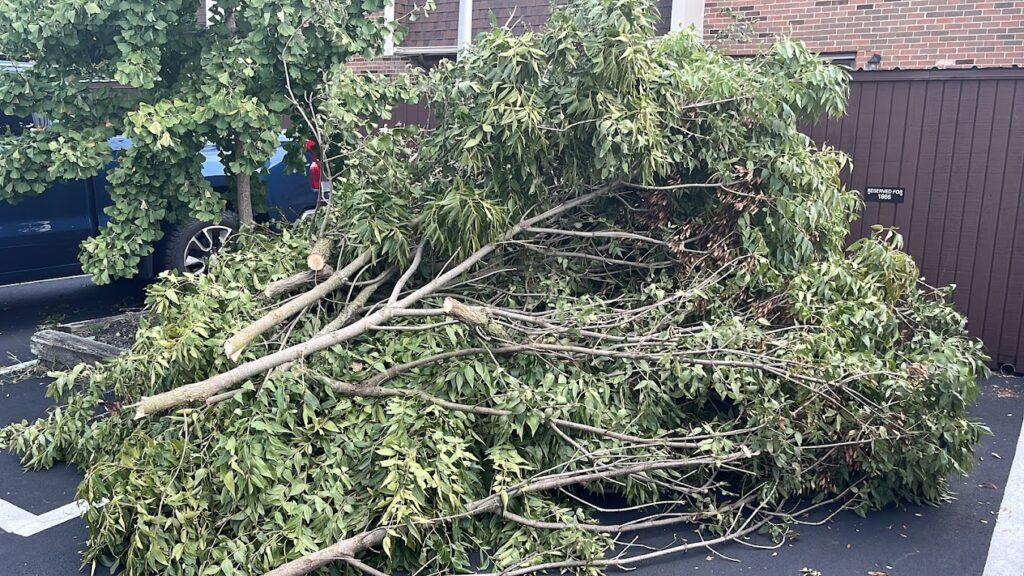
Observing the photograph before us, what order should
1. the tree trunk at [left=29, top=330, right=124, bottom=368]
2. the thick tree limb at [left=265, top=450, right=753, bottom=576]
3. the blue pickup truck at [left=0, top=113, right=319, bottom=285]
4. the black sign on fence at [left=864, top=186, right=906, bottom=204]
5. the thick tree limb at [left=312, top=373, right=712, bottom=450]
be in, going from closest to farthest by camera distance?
the thick tree limb at [left=265, top=450, right=753, bottom=576] → the thick tree limb at [left=312, top=373, right=712, bottom=450] → the tree trunk at [left=29, top=330, right=124, bottom=368] → the black sign on fence at [left=864, top=186, right=906, bottom=204] → the blue pickup truck at [left=0, top=113, right=319, bottom=285]

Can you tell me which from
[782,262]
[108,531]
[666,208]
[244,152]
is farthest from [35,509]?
[782,262]

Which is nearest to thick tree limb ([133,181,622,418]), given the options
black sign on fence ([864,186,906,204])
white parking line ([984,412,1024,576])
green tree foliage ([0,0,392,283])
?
green tree foliage ([0,0,392,283])

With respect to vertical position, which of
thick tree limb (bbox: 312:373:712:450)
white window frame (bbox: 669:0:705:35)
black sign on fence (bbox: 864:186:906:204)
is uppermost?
white window frame (bbox: 669:0:705:35)

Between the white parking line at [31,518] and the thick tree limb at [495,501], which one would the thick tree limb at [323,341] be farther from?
the thick tree limb at [495,501]

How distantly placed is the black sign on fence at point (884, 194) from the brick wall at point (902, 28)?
70.5 inches

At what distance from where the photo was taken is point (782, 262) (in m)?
5.34

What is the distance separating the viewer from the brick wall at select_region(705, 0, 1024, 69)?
7.89 metres

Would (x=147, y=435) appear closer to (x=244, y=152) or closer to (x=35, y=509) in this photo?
(x=35, y=509)

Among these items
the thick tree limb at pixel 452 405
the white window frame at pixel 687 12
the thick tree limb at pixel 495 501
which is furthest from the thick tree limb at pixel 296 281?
the white window frame at pixel 687 12

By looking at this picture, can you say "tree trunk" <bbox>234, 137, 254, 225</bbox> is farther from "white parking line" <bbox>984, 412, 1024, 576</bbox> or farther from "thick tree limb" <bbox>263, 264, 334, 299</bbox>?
"white parking line" <bbox>984, 412, 1024, 576</bbox>

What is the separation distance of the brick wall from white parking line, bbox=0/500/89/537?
247 inches

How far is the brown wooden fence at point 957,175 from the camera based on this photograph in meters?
6.64

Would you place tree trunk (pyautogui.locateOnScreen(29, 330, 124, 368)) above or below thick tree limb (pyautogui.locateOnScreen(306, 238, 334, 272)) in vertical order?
below

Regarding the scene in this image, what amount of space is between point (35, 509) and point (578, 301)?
317cm
